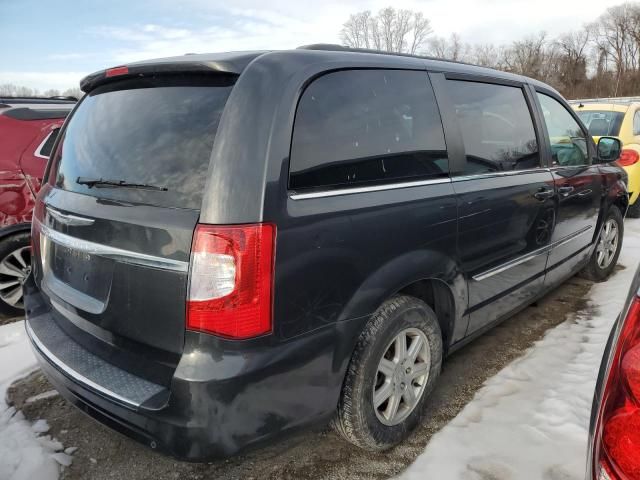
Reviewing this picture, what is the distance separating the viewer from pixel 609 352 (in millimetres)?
1380

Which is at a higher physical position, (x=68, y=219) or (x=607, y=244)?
(x=68, y=219)

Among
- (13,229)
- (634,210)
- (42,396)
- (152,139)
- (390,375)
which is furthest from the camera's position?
(634,210)

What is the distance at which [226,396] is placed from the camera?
62.7 inches

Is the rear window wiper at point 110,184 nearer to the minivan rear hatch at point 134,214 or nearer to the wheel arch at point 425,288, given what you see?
the minivan rear hatch at point 134,214

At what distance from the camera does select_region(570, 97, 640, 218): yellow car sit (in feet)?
22.3

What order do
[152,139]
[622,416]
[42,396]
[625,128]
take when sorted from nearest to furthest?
[622,416]
[152,139]
[42,396]
[625,128]

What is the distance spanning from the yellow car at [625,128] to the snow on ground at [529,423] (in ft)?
14.3

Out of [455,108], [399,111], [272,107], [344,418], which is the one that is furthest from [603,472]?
[455,108]

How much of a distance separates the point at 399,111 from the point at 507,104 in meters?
1.29

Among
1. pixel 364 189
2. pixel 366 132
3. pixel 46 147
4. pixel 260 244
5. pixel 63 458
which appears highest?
pixel 366 132

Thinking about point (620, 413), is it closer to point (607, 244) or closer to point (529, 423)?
point (529, 423)

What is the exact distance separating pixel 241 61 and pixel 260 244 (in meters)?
0.72

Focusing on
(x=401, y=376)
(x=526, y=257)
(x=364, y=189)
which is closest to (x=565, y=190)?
(x=526, y=257)

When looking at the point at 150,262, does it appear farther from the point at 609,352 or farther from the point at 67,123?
the point at 609,352
